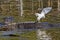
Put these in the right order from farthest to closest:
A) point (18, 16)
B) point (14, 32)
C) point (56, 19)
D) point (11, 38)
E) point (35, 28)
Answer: point (18, 16) → point (56, 19) → point (35, 28) → point (14, 32) → point (11, 38)

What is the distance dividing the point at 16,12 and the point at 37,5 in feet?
2.82

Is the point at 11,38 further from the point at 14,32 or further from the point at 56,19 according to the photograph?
the point at 56,19

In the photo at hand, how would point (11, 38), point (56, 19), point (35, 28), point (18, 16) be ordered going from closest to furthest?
point (11, 38), point (35, 28), point (56, 19), point (18, 16)

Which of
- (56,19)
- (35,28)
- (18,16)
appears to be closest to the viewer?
(35,28)

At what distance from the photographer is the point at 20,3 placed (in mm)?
12633

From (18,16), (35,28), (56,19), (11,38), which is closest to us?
(11,38)

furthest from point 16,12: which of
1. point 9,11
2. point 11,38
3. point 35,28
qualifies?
point 11,38

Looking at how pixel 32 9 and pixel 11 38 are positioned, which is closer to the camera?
pixel 11 38

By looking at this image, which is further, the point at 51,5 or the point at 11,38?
the point at 51,5

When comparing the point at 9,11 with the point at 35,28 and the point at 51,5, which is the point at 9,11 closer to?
the point at 51,5

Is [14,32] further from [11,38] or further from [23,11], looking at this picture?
[23,11]

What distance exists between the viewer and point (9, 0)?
1266 centimetres

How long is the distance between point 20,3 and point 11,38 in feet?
17.9

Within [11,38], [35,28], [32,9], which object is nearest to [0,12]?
[32,9]
